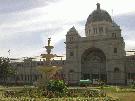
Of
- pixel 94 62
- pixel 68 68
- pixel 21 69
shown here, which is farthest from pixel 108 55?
pixel 21 69

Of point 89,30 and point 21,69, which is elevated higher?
point 89,30

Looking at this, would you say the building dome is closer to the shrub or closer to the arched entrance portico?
the arched entrance portico

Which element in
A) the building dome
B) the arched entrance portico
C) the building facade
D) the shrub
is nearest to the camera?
the shrub

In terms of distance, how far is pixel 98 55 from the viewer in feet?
265

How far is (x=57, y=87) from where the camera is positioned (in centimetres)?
2984

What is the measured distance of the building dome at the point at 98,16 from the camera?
84.6 meters

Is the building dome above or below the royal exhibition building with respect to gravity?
above

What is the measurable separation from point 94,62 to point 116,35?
27.3 feet

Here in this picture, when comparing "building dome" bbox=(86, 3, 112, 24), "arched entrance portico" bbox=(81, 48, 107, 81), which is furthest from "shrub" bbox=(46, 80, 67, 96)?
"building dome" bbox=(86, 3, 112, 24)

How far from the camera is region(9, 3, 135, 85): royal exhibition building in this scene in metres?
76.2

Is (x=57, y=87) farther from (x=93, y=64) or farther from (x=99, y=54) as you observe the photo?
(x=99, y=54)

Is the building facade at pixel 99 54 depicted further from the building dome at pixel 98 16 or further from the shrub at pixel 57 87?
the shrub at pixel 57 87

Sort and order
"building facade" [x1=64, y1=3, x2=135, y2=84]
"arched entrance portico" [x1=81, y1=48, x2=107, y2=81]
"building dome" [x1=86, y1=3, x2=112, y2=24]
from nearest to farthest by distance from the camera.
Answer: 1. "building facade" [x1=64, y1=3, x2=135, y2=84]
2. "arched entrance portico" [x1=81, y1=48, x2=107, y2=81]
3. "building dome" [x1=86, y1=3, x2=112, y2=24]

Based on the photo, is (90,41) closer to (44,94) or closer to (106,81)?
(106,81)
